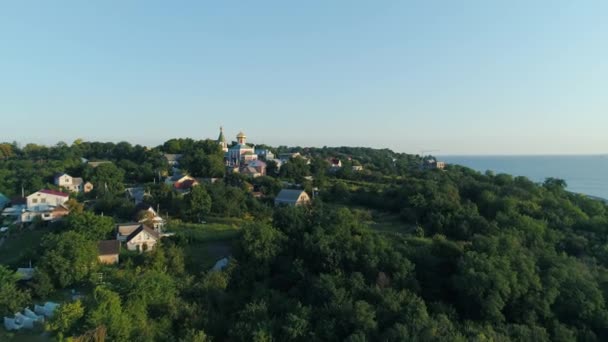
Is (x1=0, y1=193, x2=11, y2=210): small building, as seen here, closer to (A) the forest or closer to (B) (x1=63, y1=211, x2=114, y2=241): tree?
(A) the forest

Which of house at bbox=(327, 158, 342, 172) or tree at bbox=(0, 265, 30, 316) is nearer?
tree at bbox=(0, 265, 30, 316)

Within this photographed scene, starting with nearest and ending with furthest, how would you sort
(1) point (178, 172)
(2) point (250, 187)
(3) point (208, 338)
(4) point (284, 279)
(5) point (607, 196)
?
1. (3) point (208, 338)
2. (4) point (284, 279)
3. (2) point (250, 187)
4. (1) point (178, 172)
5. (5) point (607, 196)

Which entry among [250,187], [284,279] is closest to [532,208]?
[284,279]

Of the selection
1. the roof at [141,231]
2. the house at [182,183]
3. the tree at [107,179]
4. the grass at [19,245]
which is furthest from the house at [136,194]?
the roof at [141,231]

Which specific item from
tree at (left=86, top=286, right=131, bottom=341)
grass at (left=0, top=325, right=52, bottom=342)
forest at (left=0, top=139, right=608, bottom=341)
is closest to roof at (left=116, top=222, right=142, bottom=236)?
forest at (left=0, top=139, right=608, bottom=341)

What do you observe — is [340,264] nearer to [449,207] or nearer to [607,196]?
[449,207]

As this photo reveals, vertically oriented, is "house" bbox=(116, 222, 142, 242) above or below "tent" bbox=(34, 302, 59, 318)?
above

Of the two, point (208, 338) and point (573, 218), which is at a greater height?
point (573, 218)
